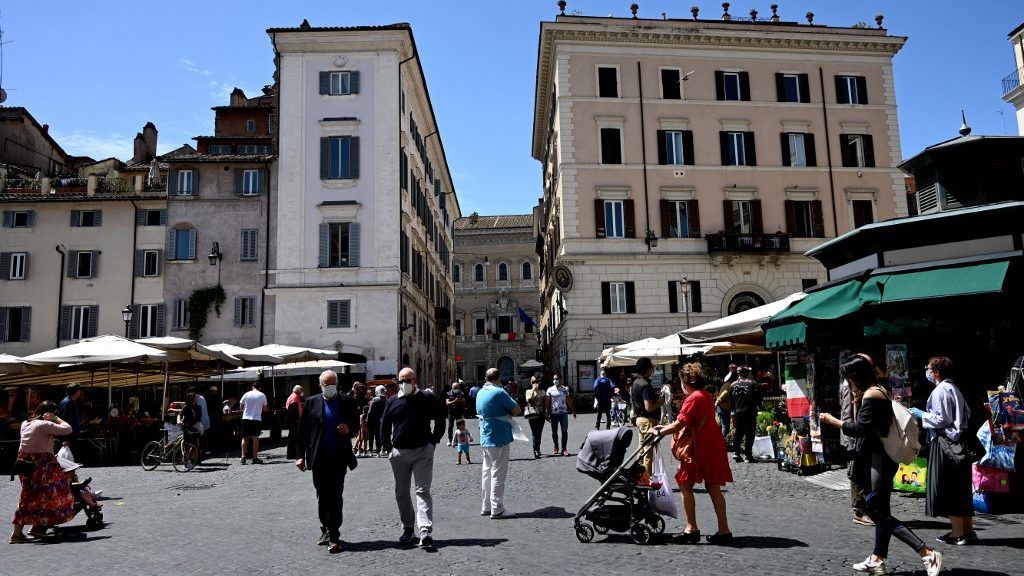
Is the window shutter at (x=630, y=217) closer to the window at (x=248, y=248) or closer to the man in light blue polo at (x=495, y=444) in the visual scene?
the window at (x=248, y=248)

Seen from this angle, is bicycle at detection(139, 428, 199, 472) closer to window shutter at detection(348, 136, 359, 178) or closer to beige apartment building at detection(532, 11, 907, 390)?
window shutter at detection(348, 136, 359, 178)

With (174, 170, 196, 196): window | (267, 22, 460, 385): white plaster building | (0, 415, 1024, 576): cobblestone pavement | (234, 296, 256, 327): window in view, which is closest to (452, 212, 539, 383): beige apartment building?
(267, 22, 460, 385): white plaster building

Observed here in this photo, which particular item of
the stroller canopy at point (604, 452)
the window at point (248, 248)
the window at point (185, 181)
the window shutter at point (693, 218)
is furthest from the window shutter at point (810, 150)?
the stroller canopy at point (604, 452)

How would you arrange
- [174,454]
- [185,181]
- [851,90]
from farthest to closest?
[851,90]
[185,181]
[174,454]

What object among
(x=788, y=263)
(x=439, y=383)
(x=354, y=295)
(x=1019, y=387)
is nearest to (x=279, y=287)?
(x=354, y=295)

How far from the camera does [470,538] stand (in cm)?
759

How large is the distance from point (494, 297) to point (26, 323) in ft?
126

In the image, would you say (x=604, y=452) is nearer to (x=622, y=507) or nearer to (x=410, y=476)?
(x=622, y=507)

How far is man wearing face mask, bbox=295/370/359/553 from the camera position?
24.3 feet

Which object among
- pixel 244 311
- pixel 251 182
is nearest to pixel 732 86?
pixel 251 182

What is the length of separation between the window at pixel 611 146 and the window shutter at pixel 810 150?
8813 mm

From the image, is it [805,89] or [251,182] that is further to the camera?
[805,89]

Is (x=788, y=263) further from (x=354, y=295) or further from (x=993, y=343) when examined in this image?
(x=993, y=343)

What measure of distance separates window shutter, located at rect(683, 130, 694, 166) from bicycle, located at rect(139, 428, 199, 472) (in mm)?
25444
